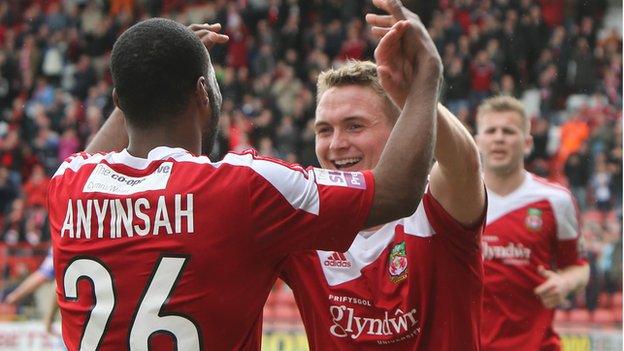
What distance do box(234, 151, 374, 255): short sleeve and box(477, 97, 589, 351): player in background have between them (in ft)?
11.2

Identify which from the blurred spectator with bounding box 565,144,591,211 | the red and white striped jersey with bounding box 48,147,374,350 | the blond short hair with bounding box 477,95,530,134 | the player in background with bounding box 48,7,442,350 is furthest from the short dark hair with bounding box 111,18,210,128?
the blurred spectator with bounding box 565,144,591,211

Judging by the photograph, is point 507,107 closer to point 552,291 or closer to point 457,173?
point 552,291

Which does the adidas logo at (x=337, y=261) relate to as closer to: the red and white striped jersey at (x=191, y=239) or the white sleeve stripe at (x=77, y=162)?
the red and white striped jersey at (x=191, y=239)

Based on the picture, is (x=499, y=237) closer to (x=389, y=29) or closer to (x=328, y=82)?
(x=328, y=82)

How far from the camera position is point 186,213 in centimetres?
294

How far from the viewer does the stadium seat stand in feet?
39.8

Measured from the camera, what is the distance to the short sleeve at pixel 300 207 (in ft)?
9.72

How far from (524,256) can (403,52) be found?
4.01m

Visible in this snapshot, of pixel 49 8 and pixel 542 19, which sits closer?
pixel 542 19

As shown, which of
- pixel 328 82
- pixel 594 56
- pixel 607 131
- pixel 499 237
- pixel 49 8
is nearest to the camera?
pixel 328 82

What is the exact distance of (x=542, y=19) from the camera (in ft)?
65.2

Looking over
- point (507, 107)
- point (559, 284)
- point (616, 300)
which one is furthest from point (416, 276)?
point (616, 300)

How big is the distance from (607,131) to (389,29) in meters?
13.9

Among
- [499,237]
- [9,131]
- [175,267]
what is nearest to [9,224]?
[9,131]
